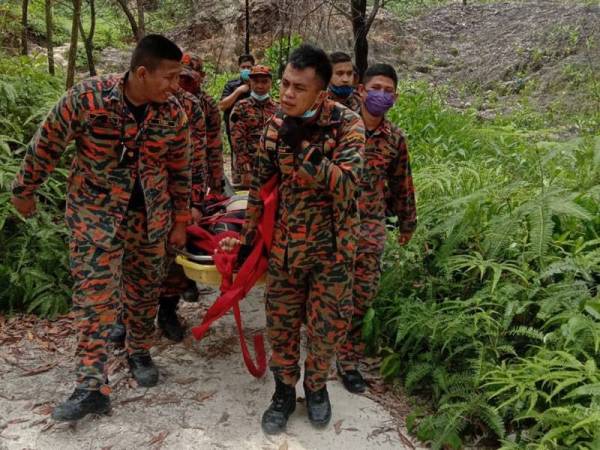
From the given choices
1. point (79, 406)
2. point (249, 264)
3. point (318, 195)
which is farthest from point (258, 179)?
point (79, 406)

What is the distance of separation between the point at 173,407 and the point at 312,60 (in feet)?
7.37

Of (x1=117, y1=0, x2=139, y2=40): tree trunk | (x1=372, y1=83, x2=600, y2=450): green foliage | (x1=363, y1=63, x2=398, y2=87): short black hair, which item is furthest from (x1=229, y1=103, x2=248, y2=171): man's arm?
(x1=363, y1=63, x2=398, y2=87): short black hair

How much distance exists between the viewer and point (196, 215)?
4.24 m

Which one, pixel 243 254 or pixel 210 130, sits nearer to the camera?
pixel 243 254

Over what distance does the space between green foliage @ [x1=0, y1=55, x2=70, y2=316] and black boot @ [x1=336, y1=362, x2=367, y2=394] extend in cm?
237

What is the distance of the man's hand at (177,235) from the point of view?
3.77 meters

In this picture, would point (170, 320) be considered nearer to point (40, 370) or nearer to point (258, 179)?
point (40, 370)

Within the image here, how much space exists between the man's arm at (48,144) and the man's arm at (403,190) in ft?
6.56

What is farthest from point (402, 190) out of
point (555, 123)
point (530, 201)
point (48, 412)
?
point (555, 123)

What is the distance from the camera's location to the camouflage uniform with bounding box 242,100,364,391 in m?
2.99

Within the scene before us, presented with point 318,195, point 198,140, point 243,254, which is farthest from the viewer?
point 198,140

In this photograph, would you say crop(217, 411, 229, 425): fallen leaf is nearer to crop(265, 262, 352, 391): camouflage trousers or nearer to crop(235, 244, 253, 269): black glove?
crop(265, 262, 352, 391): camouflage trousers

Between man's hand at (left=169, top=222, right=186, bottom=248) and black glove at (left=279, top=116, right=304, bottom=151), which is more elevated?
black glove at (left=279, top=116, right=304, bottom=151)

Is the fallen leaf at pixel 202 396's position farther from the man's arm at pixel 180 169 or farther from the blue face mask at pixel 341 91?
the blue face mask at pixel 341 91
